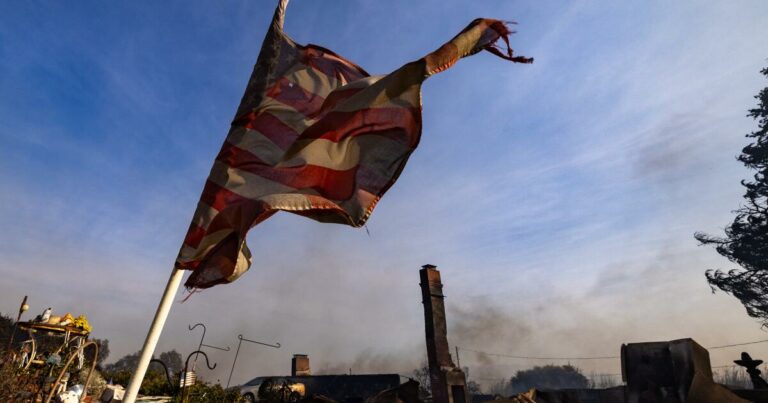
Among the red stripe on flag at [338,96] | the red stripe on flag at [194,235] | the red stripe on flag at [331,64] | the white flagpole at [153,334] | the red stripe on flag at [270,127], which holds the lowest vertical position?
the white flagpole at [153,334]

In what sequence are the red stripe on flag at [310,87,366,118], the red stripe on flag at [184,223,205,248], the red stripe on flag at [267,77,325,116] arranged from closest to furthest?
the red stripe on flag at [184,223,205,248] < the red stripe on flag at [310,87,366,118] < the red stripe on flag at [267,77,325,116]

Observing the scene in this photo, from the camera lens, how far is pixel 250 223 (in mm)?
2453

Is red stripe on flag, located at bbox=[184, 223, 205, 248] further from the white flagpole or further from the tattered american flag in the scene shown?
the white flagpole

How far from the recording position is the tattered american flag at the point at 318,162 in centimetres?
261

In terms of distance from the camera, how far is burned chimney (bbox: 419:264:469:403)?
12141mm

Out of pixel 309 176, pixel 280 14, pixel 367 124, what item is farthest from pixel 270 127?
pixel 280 14

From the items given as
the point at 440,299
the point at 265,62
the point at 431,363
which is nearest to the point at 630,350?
the point at 265,62

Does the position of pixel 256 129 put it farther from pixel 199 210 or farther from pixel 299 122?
pixel 199 210

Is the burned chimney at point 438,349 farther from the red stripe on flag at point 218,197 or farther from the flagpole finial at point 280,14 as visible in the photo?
the flagpole finial at point 280,14

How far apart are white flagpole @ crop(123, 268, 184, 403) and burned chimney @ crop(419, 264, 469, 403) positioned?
11.2 m

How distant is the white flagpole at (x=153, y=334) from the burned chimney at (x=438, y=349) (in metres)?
11.2

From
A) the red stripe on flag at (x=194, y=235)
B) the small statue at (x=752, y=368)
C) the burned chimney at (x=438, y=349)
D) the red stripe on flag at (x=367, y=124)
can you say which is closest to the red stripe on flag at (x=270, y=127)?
the red stripe on flag at (x=367, y=124)

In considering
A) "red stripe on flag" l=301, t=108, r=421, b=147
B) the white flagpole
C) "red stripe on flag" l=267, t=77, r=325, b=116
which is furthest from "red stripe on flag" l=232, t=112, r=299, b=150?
the white flagpole

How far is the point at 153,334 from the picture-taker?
228cm
